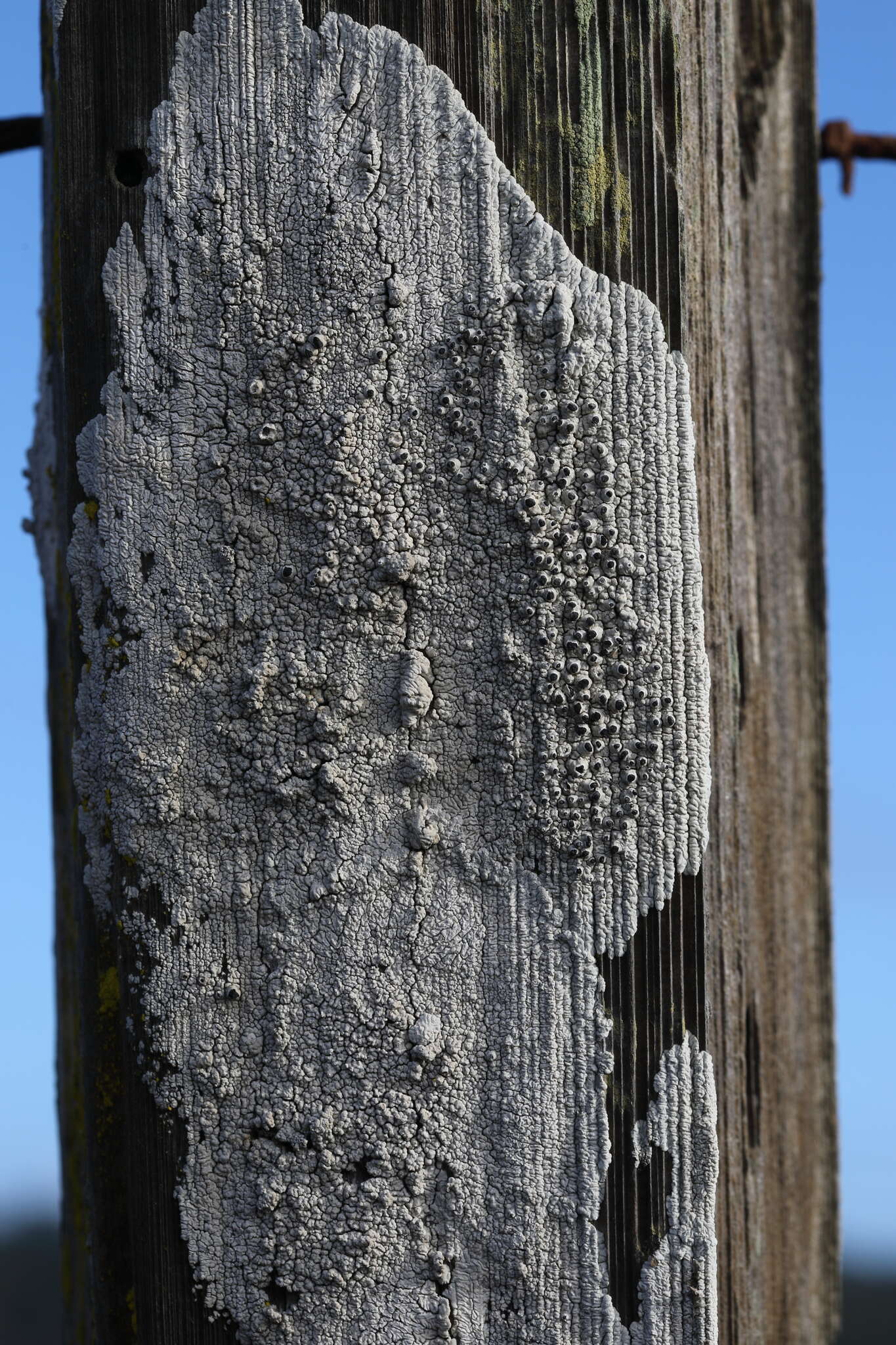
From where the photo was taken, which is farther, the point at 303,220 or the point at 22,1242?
the point at 22,1242

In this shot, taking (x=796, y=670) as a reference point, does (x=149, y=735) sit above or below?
below

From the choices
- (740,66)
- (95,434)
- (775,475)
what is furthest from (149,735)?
(740,66)

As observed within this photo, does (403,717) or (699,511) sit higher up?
(699,511)

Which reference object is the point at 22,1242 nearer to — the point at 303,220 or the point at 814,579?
the point at 814,579

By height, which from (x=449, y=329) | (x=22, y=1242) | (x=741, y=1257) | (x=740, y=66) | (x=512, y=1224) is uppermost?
(x=740, y=66)
